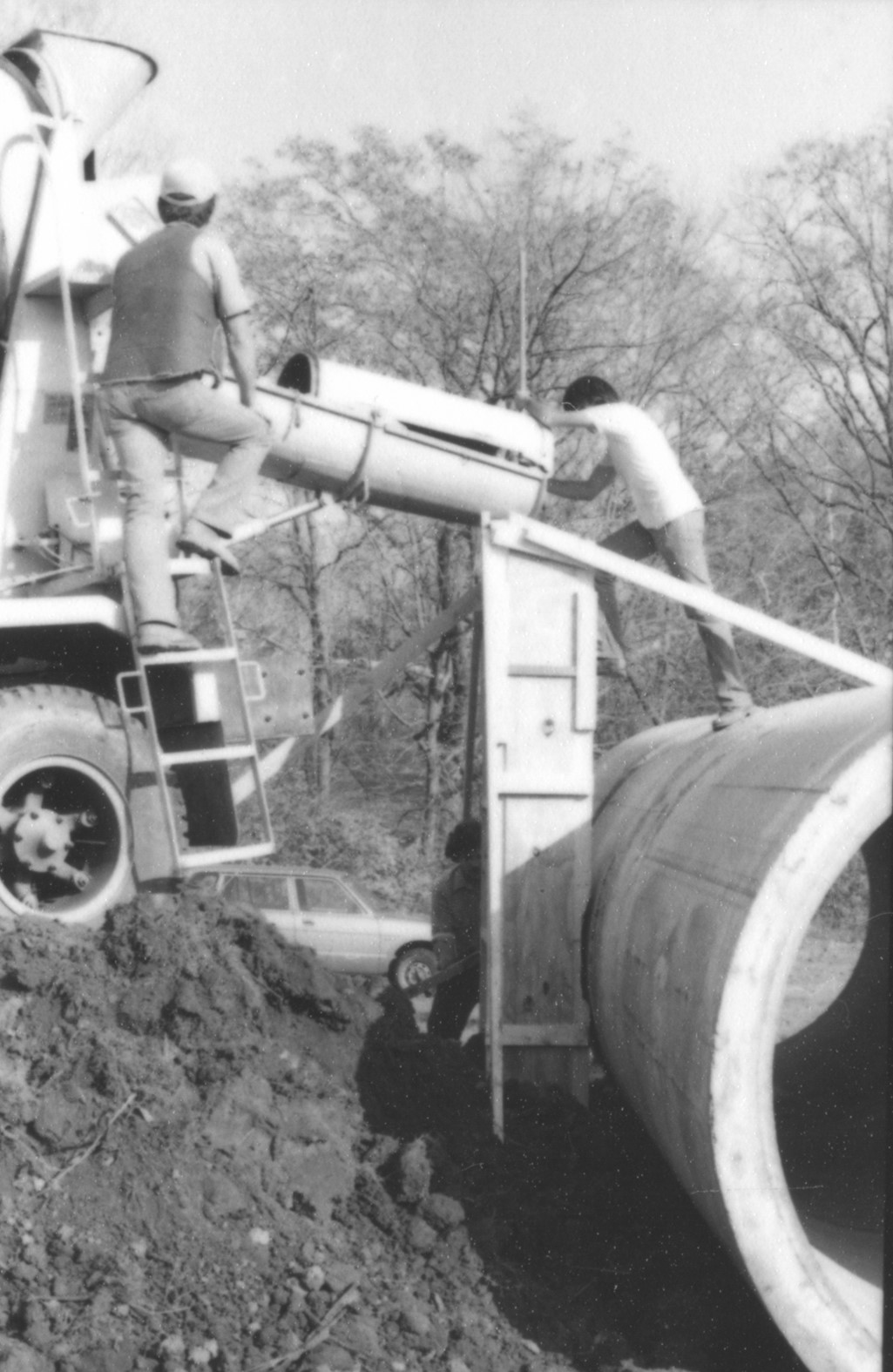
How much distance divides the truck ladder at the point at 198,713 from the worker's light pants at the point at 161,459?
16 cm

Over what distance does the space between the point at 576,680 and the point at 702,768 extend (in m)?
0.75

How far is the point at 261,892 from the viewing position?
455 inches

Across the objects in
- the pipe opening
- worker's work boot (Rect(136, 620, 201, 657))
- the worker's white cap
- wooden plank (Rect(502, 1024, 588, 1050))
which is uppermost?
the worker's white cap

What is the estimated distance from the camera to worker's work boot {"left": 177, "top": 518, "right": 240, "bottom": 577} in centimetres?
646

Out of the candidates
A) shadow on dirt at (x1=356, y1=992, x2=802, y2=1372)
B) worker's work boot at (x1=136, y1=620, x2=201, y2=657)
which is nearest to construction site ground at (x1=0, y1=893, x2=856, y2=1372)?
shadow on dirt at (x1=356, y1=992, x2=802, y2=1372)

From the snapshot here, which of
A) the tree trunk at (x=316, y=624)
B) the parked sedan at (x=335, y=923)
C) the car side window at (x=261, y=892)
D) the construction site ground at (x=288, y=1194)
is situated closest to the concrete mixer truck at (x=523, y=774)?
the construction site ground at (x=288, y=1194)

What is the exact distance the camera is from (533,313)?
646 inches

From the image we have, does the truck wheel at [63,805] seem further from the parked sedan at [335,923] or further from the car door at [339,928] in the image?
the car door at [339,928]

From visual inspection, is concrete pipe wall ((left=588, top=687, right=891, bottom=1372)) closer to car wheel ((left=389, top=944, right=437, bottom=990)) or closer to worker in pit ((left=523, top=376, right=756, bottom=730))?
worker in pit ((left=523, top=376, right=756, bottom=730))

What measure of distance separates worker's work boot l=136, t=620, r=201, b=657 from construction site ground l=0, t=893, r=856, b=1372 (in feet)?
3.69

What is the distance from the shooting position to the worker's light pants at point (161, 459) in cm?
627

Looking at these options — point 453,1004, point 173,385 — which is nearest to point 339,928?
point 453,1004

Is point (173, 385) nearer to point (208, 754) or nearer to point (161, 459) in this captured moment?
point (161, 459)

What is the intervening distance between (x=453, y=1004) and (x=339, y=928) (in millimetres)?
4454
